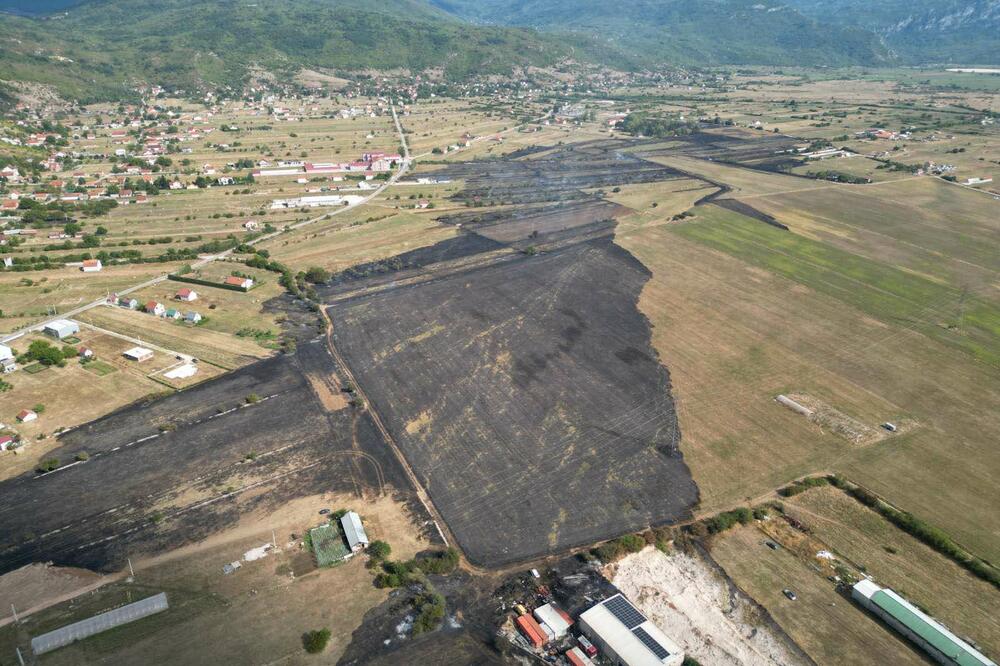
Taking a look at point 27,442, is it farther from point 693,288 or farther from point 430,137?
point 430,137

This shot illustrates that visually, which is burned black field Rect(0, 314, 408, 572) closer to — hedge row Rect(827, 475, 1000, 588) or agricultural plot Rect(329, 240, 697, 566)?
agricultural plot Rect(329, 240, 697, 566)

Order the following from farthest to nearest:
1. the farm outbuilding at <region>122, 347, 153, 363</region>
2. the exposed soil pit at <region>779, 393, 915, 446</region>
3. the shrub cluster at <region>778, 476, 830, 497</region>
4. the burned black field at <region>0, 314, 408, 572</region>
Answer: the farm outbuilding at <region>122, 347, 153, 363</region> → the exposed soil pit at <region>779, 393, 915, 446</region> → the shrub cluster at <region>778, 476, 830, 497</region> → the burned black field at <region>0, 314, 408, 572</region>

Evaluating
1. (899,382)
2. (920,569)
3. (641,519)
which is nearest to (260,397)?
(641,519)

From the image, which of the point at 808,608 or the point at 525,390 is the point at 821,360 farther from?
the point at 808,608

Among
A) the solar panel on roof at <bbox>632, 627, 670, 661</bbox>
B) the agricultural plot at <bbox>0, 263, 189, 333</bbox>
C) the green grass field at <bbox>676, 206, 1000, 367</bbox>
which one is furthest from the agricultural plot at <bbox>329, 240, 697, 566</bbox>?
the agricultural plot at <bbox>0, 263, 189, 333</bbox>

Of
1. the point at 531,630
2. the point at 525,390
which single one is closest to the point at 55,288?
the point at 525,390

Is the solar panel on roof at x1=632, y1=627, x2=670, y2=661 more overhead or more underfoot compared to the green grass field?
more underfoot
